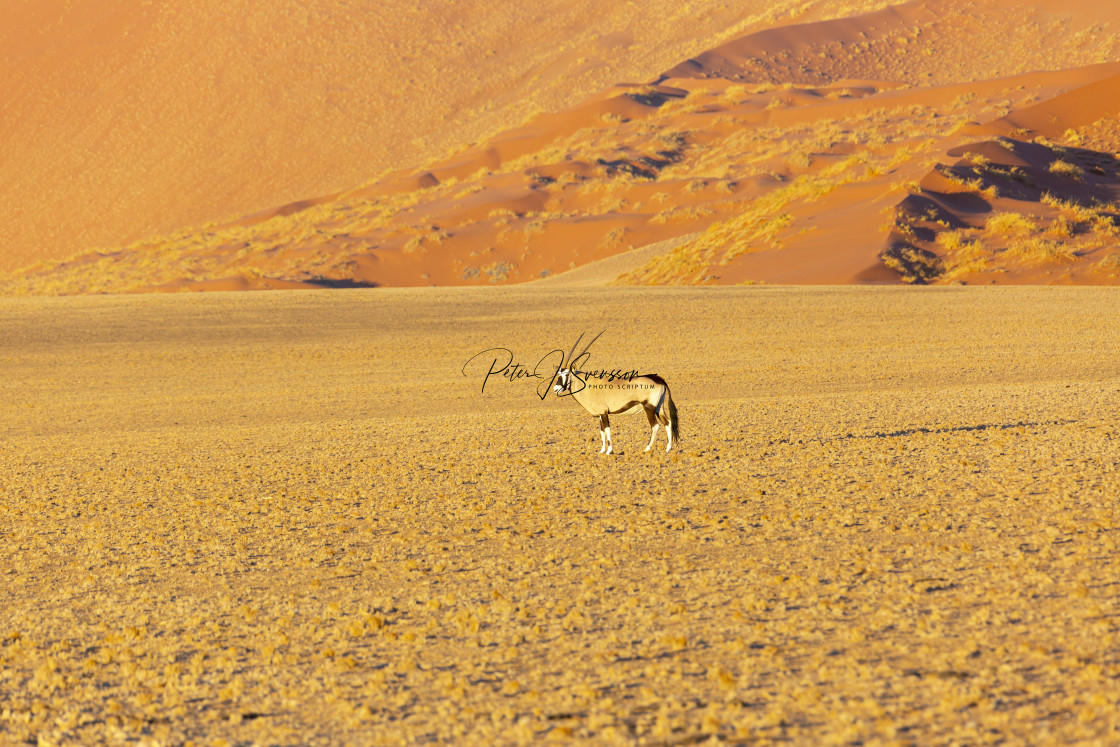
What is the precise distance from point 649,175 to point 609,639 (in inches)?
2626

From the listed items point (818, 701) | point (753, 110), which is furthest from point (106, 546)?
point (753, 110)

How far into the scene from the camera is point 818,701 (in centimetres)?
434

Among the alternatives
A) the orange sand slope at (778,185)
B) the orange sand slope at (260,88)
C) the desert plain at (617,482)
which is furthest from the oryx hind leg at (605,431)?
the orange sand slope at (260,88)

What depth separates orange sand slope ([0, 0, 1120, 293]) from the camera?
3916cm

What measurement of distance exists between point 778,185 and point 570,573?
58.1 m

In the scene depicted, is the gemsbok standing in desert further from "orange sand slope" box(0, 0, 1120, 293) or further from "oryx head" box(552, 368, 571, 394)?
"orange sand slope" box(0, 0, 1120, 293)

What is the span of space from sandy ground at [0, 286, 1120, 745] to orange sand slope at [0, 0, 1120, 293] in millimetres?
24597

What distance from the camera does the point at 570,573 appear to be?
6.45m

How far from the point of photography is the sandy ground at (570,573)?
14.5ft

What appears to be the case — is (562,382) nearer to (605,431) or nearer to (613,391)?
(613,391)

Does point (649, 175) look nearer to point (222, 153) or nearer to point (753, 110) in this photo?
point (753, 110)

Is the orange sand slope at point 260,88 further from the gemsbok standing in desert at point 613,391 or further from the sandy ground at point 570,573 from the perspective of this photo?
the gemsbok standing in desert at point 613,391

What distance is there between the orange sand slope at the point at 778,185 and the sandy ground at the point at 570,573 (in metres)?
24.6

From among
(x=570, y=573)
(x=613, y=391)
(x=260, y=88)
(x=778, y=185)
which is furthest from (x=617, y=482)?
(x=260, y=88)
